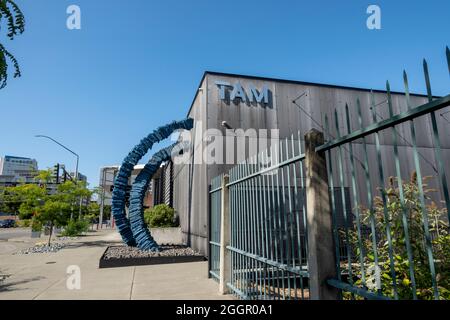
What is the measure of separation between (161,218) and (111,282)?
9.42 m

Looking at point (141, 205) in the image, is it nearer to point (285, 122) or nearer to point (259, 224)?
point (285, 122)

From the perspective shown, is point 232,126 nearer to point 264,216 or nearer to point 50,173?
point 264,216

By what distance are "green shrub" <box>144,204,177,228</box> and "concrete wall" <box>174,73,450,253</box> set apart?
2.12 m

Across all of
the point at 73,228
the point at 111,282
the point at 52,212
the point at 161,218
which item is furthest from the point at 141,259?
the point at 73,228

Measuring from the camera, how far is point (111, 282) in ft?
23.2

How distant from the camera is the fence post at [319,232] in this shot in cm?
269

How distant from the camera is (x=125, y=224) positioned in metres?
12.0

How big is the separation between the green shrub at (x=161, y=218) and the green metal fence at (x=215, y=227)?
373 inches

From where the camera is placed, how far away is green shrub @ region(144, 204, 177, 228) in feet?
53.4

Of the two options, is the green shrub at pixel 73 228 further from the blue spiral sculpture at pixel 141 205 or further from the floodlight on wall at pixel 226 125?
the floodlight on wall at pixel 226 125

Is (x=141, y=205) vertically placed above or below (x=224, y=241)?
above

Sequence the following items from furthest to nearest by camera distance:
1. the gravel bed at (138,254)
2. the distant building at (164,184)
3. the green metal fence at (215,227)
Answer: the distant building at (164,184) < the gravel bed at (138,254) < the green metal fence at (215,227)

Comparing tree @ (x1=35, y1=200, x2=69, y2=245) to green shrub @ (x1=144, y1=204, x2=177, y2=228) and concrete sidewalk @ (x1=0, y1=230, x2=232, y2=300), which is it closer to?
green shrub @ (x1=144, y1=204, x2=177, y2=228)

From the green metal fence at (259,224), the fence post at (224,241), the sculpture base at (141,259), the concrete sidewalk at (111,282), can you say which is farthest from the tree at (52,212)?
the green metal fence at (259,224)
